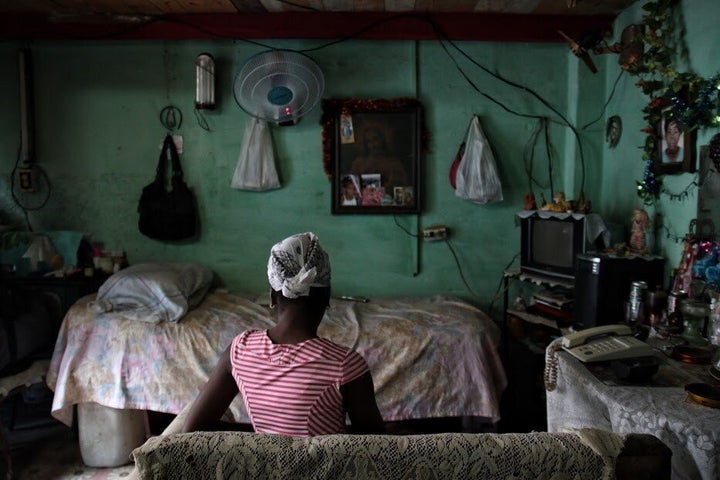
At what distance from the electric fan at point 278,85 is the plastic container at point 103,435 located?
6.24ft

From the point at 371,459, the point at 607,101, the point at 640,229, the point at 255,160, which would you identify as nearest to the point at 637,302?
the point at 640,229

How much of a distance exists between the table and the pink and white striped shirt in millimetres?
676

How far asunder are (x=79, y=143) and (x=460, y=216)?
2.71 m

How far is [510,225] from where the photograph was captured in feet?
12.4

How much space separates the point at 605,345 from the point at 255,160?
2.54m

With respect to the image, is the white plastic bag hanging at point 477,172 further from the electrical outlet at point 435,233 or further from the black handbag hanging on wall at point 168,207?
the black handbag hanging on wall at point 168,207

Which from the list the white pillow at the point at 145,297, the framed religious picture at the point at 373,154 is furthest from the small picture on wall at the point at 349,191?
the white pillow at the point at 145,297

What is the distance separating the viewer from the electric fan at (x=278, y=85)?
317 centimetres

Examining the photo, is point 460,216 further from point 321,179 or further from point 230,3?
point 230,3

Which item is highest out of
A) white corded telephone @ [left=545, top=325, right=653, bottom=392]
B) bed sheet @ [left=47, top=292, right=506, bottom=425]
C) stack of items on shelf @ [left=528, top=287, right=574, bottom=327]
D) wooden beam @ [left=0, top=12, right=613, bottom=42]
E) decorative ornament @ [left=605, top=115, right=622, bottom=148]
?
wooden beam @ [left=0, top=12, right=613, bottom=42]

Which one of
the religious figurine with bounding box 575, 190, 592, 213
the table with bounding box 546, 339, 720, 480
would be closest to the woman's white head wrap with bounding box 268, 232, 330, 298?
the table with bounding box 546, 339, 720, 480

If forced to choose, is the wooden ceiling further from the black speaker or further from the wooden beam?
the black speaker

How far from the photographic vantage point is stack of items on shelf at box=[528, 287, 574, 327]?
3.09 meters

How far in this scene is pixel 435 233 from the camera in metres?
3.72
